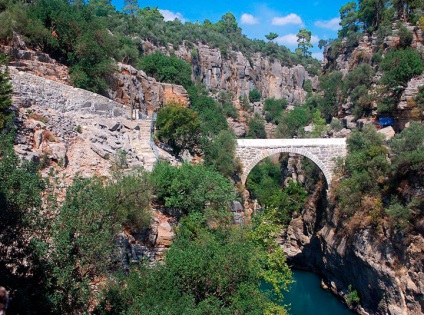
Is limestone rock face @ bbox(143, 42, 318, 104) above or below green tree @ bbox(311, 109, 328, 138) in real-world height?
above

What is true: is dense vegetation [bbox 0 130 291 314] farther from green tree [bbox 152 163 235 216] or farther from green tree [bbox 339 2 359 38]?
green tree [bbox 339 2 359 38]

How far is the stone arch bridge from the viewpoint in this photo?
2447 cm

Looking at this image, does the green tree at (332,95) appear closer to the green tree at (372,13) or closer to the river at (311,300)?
the green tree at (372,13)

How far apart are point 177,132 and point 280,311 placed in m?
11.2

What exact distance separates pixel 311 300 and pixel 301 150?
8331 millimetres

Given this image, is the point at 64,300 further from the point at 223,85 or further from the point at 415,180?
the point at 223,85

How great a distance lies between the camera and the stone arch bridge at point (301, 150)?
963 inches

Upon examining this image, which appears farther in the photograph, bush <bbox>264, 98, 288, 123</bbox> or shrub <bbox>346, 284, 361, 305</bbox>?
bush <bbox>264, 98, 288, 123</bbox>

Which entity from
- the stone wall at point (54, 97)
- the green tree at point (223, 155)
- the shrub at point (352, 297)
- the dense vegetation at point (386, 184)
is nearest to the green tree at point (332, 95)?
the dense vegetation at point (386, 184)

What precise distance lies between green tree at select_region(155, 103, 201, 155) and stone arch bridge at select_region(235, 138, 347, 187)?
3.23 meters

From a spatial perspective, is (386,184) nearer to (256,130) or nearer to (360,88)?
(360,88)

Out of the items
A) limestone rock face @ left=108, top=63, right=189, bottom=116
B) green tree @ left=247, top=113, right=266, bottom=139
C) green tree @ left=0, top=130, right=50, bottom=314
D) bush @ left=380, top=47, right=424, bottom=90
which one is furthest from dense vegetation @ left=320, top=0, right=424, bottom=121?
green tree @ left=0, top=130, right=50, bottom=314

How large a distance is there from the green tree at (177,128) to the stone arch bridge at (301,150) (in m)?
3.23

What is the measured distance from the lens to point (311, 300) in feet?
76.3
